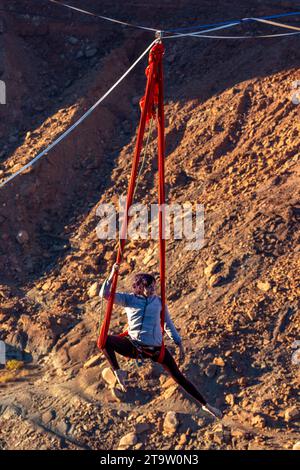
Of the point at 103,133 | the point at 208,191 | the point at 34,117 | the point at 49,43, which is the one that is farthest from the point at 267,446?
the point at 49,43

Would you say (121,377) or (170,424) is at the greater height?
(121,377)

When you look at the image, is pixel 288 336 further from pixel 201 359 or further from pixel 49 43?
pixel 49 43

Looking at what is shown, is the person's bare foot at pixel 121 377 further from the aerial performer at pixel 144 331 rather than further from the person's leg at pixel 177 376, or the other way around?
the person's leg at pixel 177 376

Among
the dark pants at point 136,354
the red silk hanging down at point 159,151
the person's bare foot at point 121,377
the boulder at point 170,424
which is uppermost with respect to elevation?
the red silk hanging down at point 159,151

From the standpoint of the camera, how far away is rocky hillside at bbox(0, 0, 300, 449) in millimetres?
11227

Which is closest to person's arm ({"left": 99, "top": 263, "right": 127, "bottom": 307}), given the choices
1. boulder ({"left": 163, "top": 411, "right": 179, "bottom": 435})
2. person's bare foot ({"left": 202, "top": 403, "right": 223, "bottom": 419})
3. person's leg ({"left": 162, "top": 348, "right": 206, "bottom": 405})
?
person's leg ({"left": 162, "top": 348, "right": 206, "bottom": 405})

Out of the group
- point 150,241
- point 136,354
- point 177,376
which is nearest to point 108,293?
point 136,354

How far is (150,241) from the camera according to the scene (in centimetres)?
1373

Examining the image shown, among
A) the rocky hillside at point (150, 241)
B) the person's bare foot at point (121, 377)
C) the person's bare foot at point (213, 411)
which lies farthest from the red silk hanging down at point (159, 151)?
the rocky hillside at point (150, 241)

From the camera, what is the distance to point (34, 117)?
16516 millimetres

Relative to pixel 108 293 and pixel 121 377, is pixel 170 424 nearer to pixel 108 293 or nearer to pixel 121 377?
pixel 121 377

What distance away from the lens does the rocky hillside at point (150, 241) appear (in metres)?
11.2

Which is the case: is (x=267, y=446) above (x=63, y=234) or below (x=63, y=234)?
below

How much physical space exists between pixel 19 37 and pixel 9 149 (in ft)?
7.93
